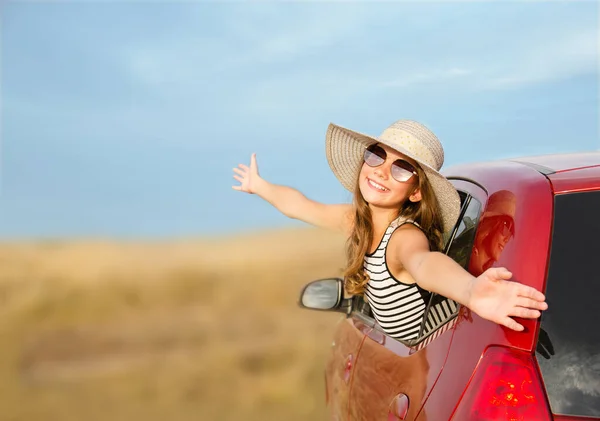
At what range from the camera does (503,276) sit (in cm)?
256

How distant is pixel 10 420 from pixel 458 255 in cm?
725

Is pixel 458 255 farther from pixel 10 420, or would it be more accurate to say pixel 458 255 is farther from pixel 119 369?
pixel 119 369


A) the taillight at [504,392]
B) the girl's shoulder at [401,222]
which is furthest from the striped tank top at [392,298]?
the taillight at [504,392]

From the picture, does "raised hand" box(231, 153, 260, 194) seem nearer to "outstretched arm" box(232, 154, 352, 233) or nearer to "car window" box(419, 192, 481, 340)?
"outstretched arm" box(232, 154, 352, 233)

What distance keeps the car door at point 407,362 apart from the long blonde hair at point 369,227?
210mm

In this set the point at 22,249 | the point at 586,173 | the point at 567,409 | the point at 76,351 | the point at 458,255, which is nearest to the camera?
the point at 567,409

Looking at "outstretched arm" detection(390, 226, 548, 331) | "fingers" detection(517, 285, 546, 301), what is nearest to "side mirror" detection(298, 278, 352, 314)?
"outstretched arm" detection(390, 226, 548, 331)

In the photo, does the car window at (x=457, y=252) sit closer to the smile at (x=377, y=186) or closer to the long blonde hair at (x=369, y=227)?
the long blonde hair at (x=369, y=227)

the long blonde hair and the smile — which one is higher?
the smile

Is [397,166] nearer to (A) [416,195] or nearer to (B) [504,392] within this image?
(A) [416,195]

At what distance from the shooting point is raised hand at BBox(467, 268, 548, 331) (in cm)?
250

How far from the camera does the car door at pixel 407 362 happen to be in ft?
9.22

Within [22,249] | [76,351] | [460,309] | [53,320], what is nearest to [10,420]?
[76,351]

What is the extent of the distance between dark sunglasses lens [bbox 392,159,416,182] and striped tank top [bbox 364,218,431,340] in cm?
19
